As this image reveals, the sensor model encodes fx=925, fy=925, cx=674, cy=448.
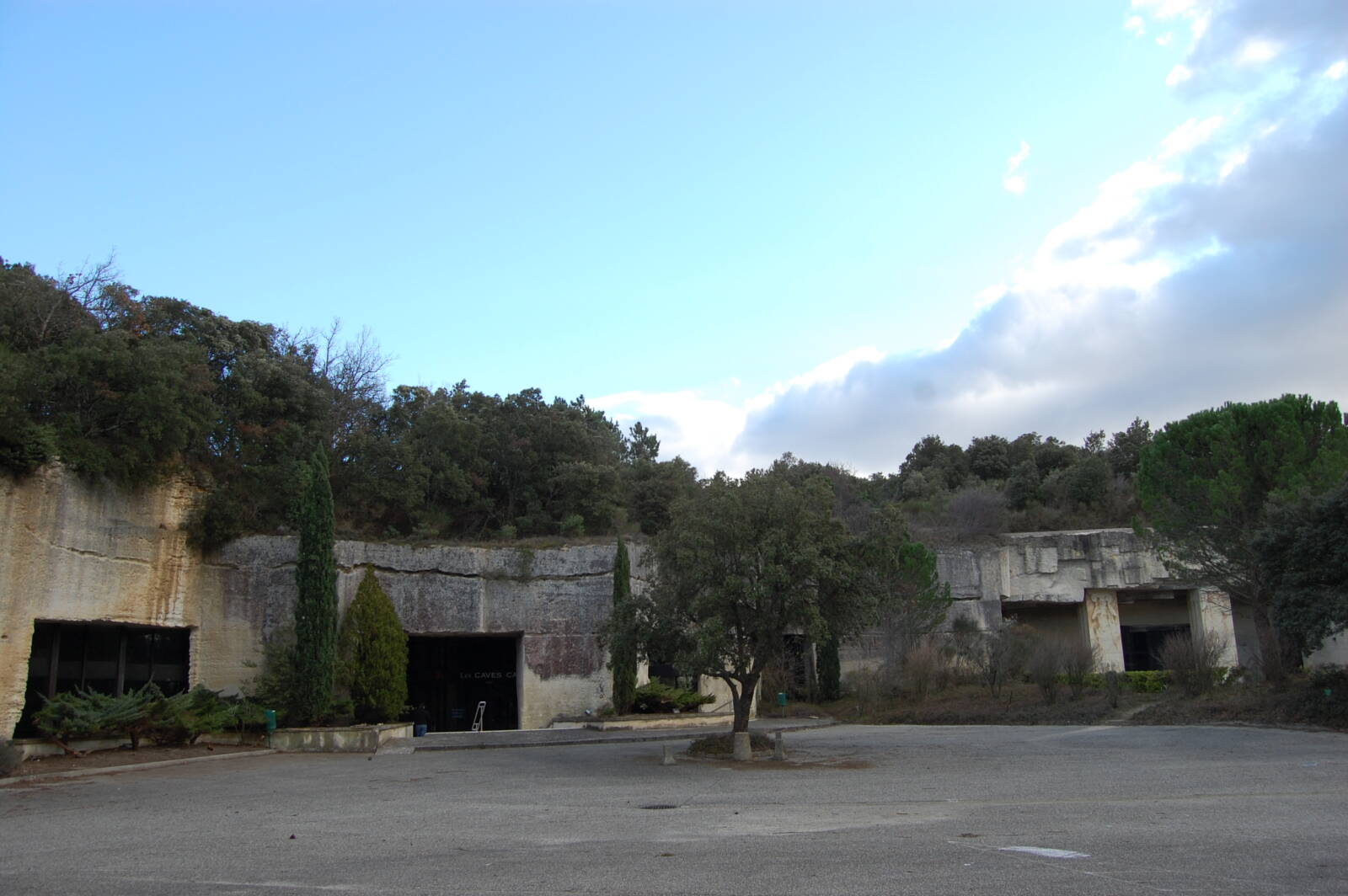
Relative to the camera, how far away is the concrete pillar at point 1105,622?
128ft

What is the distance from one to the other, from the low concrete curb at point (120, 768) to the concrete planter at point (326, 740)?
0.34 metres

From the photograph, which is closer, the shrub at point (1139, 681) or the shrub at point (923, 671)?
the shrub at point (1139, 681)

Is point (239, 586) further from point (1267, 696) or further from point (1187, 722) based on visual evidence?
point (1267, 696)

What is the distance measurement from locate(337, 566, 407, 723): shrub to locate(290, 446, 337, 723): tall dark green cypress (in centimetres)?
170

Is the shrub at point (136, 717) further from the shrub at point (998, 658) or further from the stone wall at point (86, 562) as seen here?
the shrub at point (998, 658)

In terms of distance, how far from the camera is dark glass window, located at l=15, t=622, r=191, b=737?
21.2 metres

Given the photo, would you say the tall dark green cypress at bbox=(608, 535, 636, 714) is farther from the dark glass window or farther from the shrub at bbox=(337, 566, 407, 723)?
the dark glass window

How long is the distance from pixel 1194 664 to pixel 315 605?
22.6 metres

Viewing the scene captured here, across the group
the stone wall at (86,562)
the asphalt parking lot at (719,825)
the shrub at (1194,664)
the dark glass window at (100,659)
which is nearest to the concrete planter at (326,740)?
the asphalt parking lot at (719,825)

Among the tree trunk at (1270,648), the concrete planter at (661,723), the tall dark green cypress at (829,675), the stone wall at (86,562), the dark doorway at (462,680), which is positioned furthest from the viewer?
the tall dark green cypress at (829,675)

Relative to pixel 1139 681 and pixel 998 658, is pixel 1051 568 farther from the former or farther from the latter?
pixel 998 658

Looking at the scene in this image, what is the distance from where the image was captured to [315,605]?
22.1 metres

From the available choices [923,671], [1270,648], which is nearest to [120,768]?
[923,671]

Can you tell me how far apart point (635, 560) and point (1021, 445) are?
40587 millimetres
